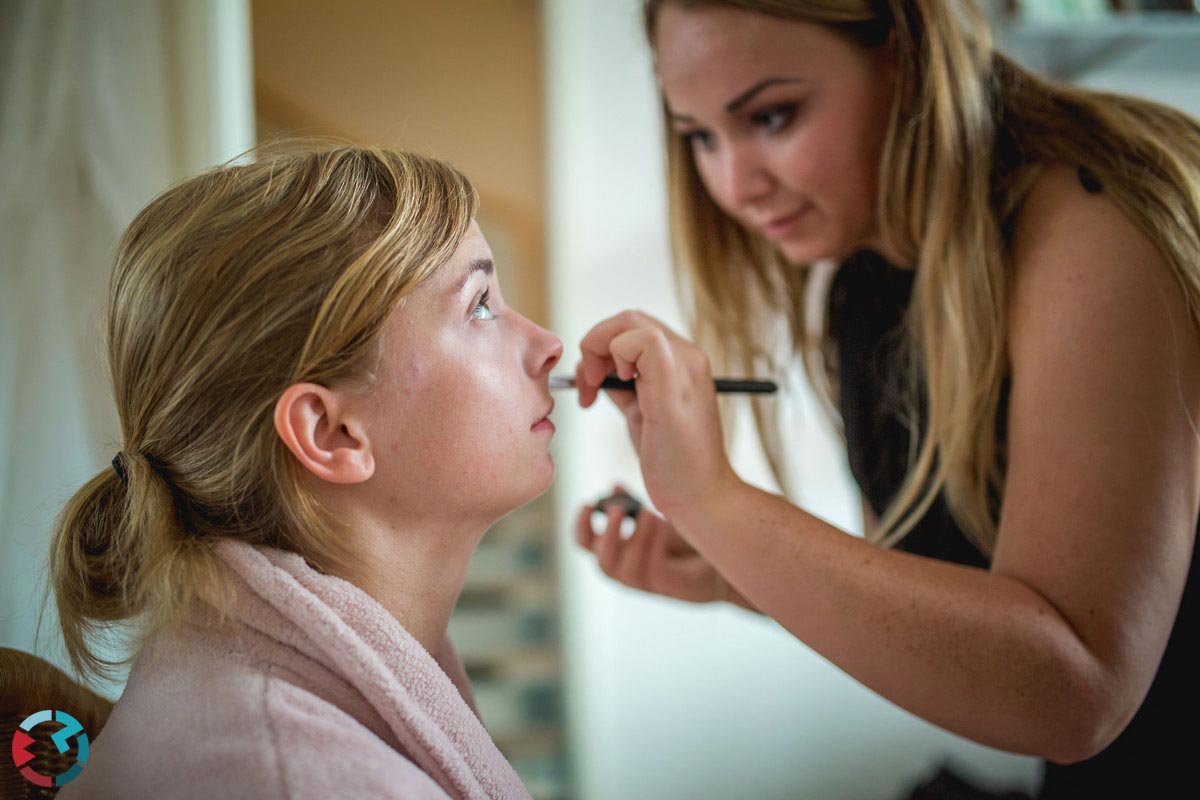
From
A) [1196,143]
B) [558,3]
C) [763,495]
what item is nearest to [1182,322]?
[1196,143]

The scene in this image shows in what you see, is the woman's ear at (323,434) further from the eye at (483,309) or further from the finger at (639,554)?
the finger at (639,554)

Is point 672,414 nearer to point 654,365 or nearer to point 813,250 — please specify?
point 654,365

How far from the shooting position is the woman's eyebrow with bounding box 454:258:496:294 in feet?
2.40

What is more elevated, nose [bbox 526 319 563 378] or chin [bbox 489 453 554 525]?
nose [bbox 526 319 563 378]

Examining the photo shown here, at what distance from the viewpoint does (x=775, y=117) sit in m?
0.89

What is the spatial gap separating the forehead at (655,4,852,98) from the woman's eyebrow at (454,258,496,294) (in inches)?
12.2

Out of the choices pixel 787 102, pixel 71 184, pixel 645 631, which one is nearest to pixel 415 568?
pixel 71 184

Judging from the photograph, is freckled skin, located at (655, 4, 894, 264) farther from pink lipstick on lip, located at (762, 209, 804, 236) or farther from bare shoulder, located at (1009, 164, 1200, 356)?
bare shoulder, located at (1009, 164, 1200, 356)

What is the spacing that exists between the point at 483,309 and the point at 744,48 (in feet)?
1.22

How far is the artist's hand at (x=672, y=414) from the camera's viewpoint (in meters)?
0.74

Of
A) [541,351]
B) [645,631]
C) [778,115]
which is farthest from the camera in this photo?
[645,631]

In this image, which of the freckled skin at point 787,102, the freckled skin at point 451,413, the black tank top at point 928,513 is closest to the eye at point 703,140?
the freckled skin at point 787,102

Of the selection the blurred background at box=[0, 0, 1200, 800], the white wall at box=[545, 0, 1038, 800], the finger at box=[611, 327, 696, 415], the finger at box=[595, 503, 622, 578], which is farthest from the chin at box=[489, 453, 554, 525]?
the white wall at box=[545, 0, 1038, 800]

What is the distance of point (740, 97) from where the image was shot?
34.2 inches
